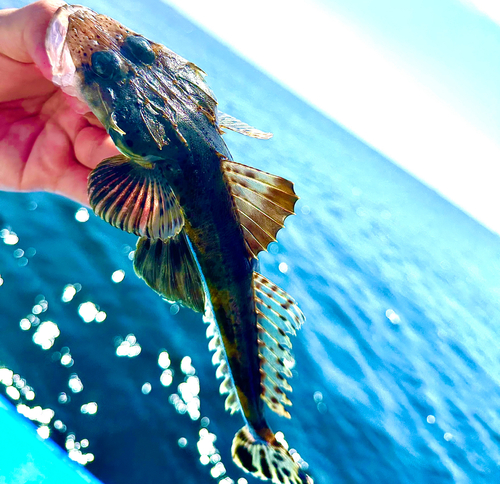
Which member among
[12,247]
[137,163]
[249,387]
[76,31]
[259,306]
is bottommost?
[12,247]

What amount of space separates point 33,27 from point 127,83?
1.12 metres

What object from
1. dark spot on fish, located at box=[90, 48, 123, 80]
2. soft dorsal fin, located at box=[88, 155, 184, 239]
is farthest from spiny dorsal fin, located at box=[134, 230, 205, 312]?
dark spot on fish, located at box=[90, 48, 123, 80]

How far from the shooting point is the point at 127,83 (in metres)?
2.66

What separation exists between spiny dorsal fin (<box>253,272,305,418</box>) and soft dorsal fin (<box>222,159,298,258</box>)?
44 centimetres

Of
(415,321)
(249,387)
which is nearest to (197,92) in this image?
(249,387)

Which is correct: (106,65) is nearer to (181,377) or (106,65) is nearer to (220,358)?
(220,358)

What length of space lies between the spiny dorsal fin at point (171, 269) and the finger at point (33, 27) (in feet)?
5.63

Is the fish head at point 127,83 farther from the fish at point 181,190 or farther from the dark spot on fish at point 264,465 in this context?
the dark spot on fish at point 264,465

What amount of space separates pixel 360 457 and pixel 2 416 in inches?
339

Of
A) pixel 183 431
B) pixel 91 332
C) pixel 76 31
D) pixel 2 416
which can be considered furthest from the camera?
pixel 91 332

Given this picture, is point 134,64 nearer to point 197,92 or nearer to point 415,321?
point 197,92

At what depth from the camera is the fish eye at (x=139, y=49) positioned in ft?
9.03

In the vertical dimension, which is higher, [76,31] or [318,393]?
[76,31]

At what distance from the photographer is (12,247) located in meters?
9.79
